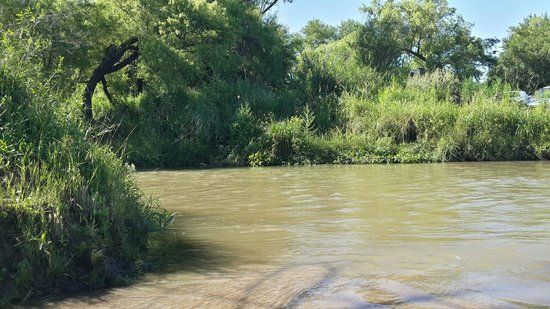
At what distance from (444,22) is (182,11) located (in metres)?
30.0

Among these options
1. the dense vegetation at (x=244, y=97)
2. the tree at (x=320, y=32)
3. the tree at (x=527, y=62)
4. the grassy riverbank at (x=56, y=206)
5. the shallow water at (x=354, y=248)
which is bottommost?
the shallow water at (x=354, y=248)

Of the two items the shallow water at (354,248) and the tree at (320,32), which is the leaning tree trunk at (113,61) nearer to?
the shallow water at (354,248)

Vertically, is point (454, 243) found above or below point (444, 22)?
below

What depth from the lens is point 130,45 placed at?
2355 cm

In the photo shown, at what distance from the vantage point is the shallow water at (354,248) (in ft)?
15.9

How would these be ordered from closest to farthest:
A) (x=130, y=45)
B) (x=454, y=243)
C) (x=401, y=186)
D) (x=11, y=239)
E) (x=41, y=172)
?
(x=11, y=239), (x=41, y=172), (x=454, y=243), (x=401, y=186), (x=130, y=45)

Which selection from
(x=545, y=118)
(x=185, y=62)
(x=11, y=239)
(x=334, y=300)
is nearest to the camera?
(x=334, y=300)

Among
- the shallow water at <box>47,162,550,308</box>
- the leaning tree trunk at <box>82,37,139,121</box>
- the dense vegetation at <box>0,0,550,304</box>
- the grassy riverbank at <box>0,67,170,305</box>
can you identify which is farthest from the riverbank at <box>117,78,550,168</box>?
the grassy riverbank at <box>0,67,170,305</box>

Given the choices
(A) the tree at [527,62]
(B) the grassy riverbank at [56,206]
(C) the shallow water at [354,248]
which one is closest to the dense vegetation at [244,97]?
(C) the shallow water at [354,248]

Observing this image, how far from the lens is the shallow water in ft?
15.9

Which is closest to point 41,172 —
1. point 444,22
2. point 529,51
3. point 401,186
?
point 401,186

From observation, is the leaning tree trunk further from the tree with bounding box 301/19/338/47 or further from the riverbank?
the tree with bounding box 301/19/338/47

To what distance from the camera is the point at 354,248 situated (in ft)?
21.2

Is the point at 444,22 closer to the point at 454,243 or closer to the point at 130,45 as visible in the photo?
the point at 130,45
